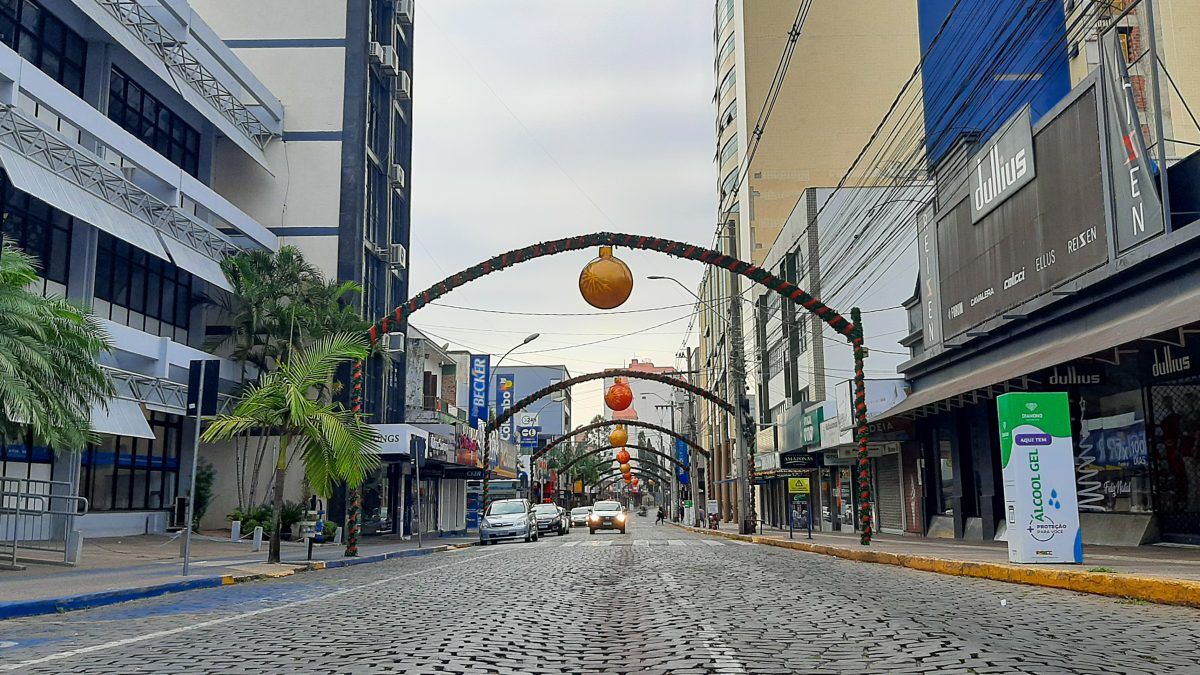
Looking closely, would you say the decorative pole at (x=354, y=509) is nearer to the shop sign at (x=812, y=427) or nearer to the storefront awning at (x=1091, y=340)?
the storefront awning at (x=1091, y=340)

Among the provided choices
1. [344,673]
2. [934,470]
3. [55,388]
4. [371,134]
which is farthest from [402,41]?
[344,673]

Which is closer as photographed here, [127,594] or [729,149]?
[127,594]

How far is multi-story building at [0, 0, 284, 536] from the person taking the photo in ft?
84.6

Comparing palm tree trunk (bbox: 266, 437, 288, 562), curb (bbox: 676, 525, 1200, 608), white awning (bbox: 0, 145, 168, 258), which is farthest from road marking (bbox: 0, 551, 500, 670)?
white awning (bbox: 0, 145, 168, 258)

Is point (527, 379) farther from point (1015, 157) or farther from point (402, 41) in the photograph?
point (1015, 157)

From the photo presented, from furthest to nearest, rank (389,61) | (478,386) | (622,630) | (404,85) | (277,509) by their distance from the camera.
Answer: (478,386)
(404,85)
(389,61)
(277,509)
(622,630)

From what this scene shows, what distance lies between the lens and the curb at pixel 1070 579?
430 inches

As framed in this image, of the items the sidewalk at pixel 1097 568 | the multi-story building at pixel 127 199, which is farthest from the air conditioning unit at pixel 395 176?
the sidewalk at pixel 1097 568

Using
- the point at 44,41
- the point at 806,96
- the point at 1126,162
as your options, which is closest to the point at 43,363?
the point at 44,41

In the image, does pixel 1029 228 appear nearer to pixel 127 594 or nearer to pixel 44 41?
pixel 127 594

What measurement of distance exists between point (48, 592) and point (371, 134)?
36331 millimetres

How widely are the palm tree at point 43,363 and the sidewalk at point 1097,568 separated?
14956mm

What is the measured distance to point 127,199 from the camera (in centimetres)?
2895

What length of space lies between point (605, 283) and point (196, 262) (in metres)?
19.1
